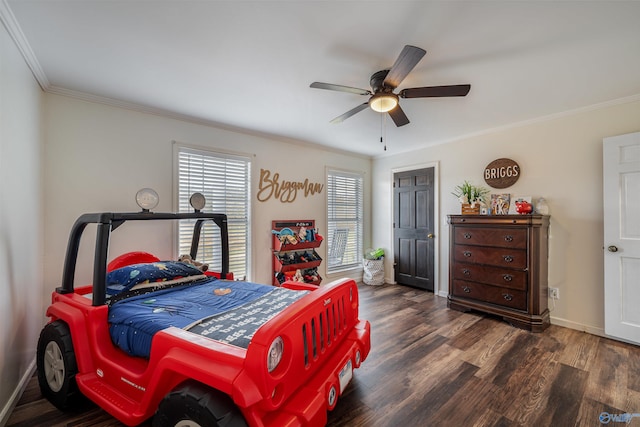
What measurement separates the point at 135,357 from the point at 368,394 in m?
1.57

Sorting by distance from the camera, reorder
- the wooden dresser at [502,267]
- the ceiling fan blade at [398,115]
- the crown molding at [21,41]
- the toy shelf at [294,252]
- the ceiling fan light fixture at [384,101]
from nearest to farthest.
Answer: the crown molding at [21,41], the ceiling fan light fixture at [384,101], the ceiling fan blade at [398,115], the wooden dresser at [502,267], the toy shelf at [294,252]

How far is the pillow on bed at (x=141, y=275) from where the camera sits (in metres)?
2.00

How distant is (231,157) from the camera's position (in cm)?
357

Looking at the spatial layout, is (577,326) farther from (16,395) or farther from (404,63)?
(16,395)

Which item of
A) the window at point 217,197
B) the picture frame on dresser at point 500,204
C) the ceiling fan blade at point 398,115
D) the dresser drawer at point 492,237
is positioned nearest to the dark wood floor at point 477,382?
the dresser drawer at point 492,237

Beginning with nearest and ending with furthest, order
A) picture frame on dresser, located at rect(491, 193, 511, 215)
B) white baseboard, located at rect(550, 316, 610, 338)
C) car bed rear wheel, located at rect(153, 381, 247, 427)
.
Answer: car bed rear wheel, located at rect(153, 381, 247, 427) → white baseboard, located at rect(550, 316, 610, 338) → picture frame on dresser, located at rect(491, 193, 511, 215)

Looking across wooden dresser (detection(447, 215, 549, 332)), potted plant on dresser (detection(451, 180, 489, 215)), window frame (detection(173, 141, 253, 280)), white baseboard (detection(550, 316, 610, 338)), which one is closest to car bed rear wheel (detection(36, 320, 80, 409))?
window frame (detection(173, 141, 253, 280))

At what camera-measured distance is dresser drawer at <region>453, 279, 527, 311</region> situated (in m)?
3.02

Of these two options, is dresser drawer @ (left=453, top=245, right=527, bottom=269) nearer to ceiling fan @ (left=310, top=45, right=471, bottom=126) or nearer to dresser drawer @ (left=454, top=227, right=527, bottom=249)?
dresser drawer @ (left=454, top=227, right=527, bottom=249)

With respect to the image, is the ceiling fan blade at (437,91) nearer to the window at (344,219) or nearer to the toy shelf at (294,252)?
the toy shelf at (294,252)

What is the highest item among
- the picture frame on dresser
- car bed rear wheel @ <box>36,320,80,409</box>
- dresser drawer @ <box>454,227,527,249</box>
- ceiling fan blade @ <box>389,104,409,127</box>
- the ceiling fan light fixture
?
the ceiling fan light fixture

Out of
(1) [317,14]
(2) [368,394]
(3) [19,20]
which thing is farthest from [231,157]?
(2) [368,394]

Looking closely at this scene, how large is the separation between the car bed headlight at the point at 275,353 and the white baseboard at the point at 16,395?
180 centimetres

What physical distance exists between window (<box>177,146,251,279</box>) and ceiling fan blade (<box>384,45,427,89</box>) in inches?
92.9
